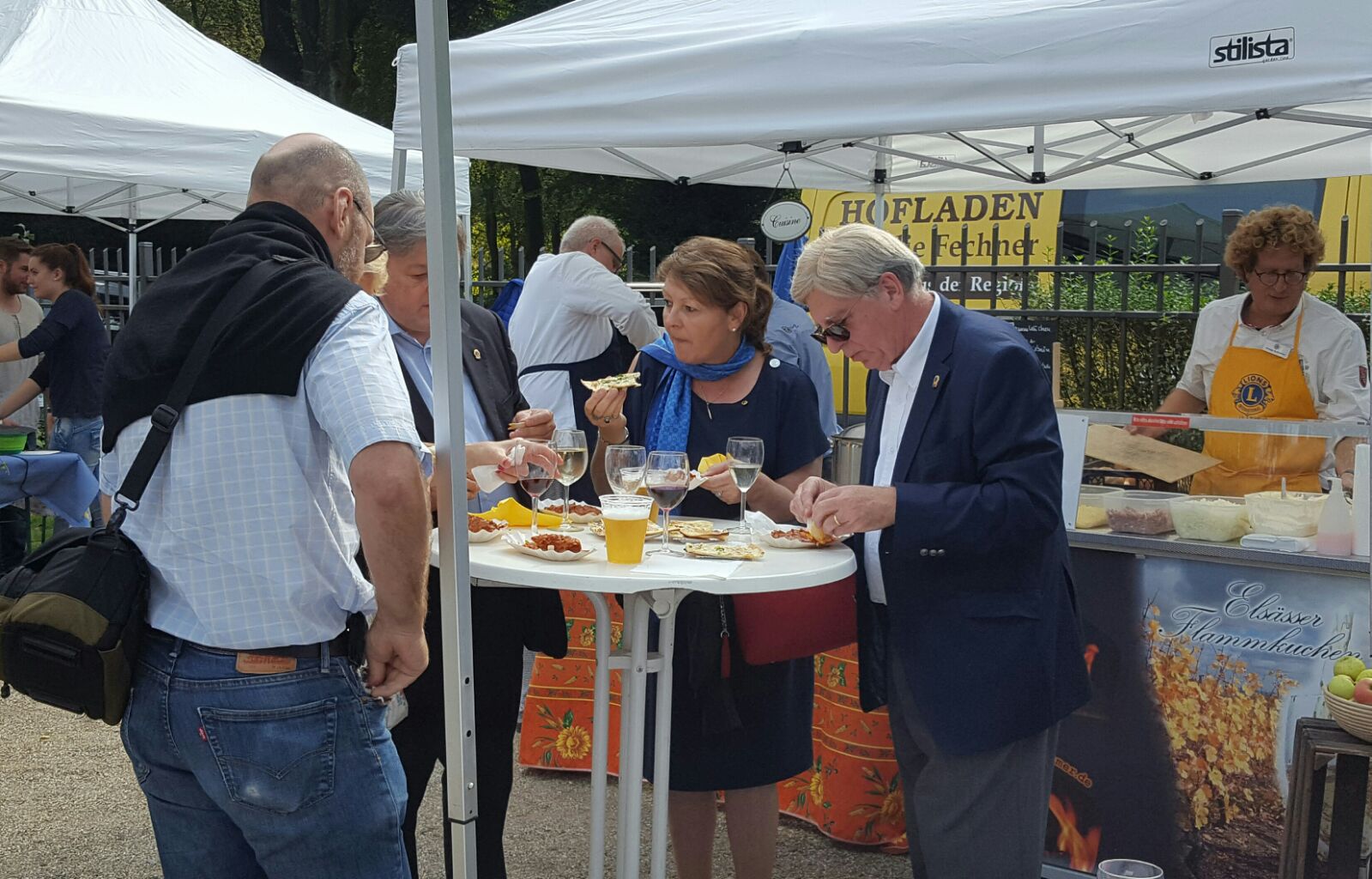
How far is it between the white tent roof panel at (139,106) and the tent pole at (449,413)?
488 cm

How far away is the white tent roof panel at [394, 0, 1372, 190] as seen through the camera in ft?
8.94

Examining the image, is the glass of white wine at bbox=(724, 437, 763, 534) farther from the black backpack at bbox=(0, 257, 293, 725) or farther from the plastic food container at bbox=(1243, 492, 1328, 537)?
the plastic food container at bbox=(1243, 492, 1328, 537)

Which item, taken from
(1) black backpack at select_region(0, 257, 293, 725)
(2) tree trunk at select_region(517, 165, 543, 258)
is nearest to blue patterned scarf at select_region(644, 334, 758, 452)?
(1) black backpack at select_region(0, 257, 293, 725)

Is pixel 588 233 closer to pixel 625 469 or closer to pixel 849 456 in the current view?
pixel 849 456

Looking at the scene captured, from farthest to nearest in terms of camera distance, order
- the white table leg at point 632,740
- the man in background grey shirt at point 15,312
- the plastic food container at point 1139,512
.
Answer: the man in background grey shirt at point 15,312 → the plastic food container at point 1139,512 → the white table leg at point 632,740

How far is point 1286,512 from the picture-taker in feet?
10.8

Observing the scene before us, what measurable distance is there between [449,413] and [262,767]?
604mm

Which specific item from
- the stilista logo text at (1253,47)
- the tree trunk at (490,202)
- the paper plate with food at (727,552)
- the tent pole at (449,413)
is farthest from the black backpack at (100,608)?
the tree trunk at (490,202)

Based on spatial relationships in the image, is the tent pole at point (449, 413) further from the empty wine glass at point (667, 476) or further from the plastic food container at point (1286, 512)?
the plastic food container at point (1286, 512)

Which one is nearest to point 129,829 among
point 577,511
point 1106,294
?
point 577,511

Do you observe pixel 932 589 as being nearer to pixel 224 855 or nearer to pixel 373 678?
pixel 373 678

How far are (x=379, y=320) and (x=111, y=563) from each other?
54cm

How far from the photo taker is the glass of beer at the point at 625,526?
7.72 ft

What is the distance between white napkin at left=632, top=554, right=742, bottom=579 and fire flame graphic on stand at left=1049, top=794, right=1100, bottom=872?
1.68 metres
